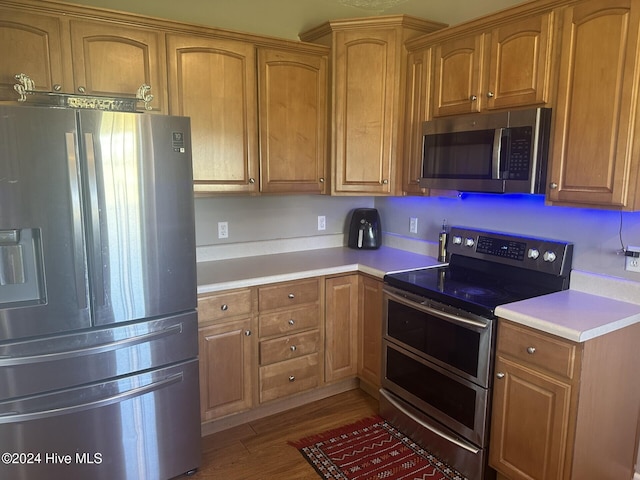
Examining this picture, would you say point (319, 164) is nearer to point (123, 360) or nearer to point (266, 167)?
point (266, 167)

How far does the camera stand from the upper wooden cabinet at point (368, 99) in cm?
278

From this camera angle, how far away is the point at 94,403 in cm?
192

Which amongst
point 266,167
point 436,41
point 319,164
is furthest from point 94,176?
point 436,41

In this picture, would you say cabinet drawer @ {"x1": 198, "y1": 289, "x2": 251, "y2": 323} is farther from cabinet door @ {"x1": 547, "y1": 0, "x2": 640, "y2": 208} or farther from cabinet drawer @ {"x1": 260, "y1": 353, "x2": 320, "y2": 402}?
cabinet door @ {"x1": 547, "y1": 0, "x2": 640, "y2": 208}

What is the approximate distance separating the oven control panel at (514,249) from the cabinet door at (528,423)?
2.10 ft

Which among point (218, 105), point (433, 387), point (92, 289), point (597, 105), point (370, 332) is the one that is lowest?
point (433, 387)

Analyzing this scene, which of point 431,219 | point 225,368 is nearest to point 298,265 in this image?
point 225,368

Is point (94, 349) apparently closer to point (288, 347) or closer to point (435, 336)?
point (288, 347)

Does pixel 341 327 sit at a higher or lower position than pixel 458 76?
lower

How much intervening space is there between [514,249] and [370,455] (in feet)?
4.48

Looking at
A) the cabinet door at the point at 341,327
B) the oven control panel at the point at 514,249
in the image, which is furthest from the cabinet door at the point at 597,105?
the cabinet door at the point at 341,327

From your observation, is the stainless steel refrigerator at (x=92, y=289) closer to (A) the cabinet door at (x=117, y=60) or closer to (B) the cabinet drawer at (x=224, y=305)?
(B) the cabinet drawer at (x=224, y=305)

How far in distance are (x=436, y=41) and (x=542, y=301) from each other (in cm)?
155

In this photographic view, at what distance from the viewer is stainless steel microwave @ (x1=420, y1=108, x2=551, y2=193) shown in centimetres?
210
